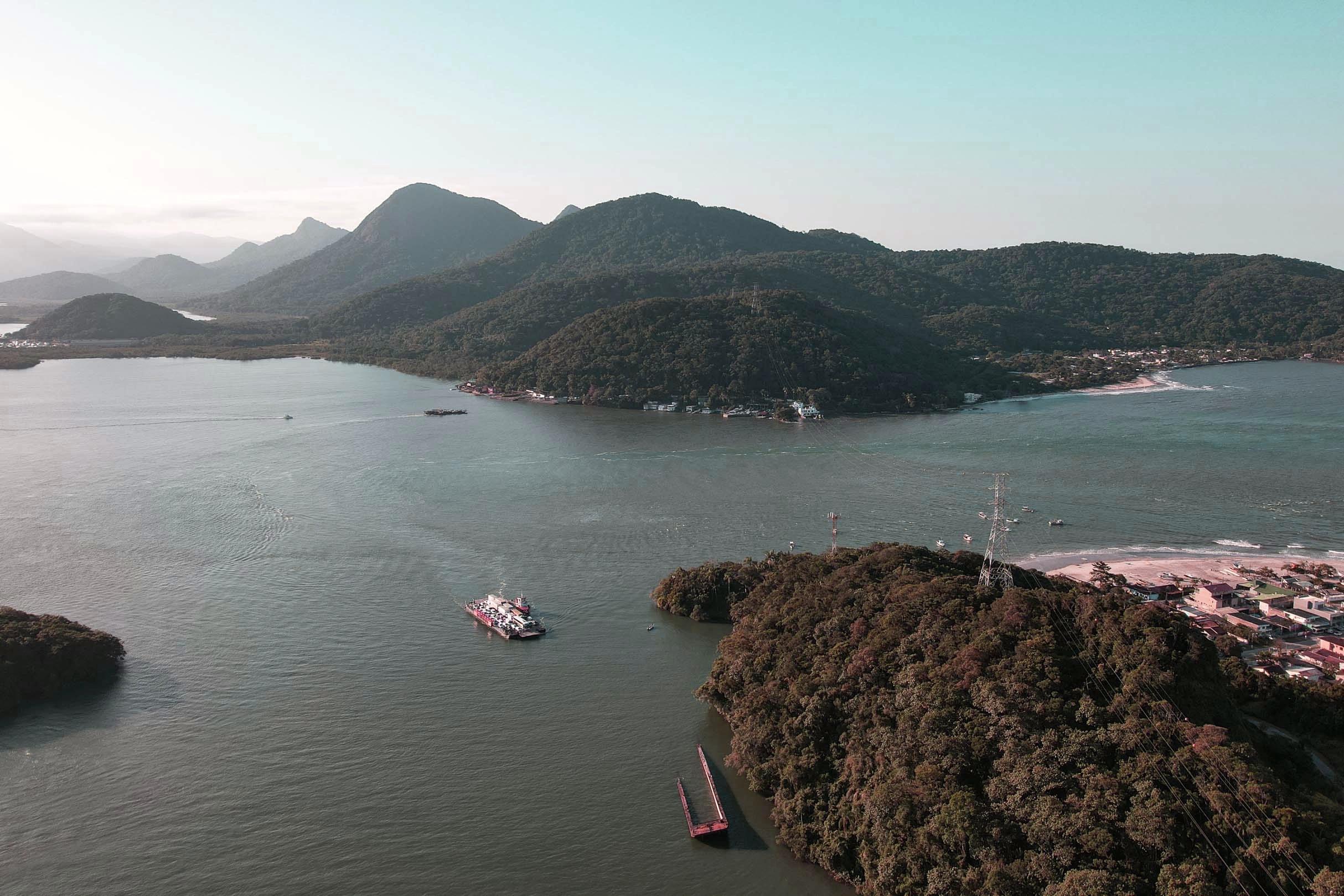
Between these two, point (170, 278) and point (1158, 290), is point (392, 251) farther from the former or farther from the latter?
point (1158, 290)

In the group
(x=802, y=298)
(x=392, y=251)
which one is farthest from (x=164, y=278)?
(x=802, y=298)

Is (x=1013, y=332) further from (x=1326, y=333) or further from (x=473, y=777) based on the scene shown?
(x=473, y=777)

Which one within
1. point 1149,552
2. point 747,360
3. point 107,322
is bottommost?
point 1149,552

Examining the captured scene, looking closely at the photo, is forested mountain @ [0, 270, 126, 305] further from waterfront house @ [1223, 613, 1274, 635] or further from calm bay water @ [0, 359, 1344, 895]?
waterfront house @ [1223, 613, 1274, 635]

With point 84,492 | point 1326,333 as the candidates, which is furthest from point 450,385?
point 1326,333

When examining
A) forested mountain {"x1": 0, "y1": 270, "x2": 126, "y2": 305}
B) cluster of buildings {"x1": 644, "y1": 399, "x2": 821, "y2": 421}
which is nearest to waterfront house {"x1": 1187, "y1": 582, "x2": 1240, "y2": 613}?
cluster of buildings {"x1": 644, "y1": 399, "x2": 821, "y2": 421}

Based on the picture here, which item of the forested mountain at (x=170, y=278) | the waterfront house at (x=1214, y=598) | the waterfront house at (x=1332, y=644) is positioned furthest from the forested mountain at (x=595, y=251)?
the forested mountain at (x=170, y=278)
